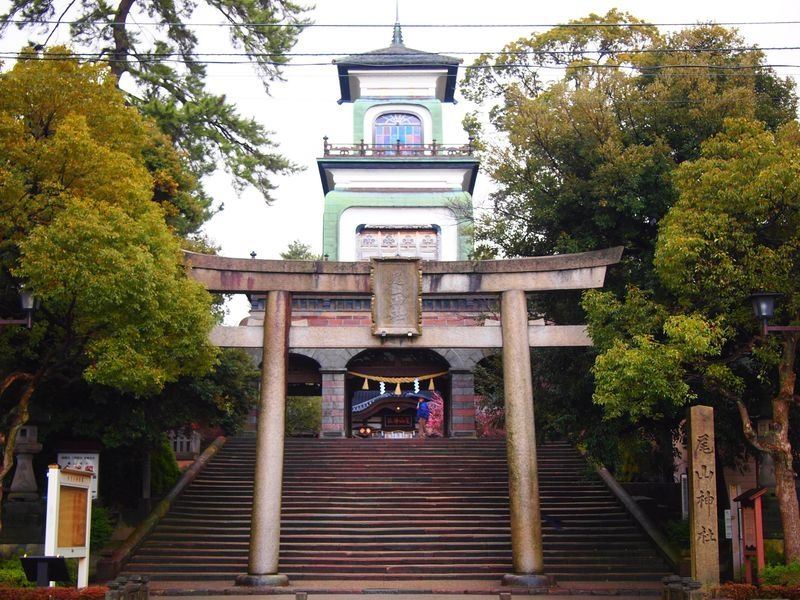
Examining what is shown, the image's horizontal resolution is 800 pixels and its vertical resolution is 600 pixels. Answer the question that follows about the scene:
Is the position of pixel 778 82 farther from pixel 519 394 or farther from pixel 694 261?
pixel 519 394

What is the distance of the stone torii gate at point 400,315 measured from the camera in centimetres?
1697

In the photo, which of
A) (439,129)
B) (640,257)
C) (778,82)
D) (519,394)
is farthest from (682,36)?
(439,129)

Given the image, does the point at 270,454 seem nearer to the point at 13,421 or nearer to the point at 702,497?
the point at 13,421

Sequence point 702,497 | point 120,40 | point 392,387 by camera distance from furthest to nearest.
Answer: point 392,387, point 120,40, point 702,497

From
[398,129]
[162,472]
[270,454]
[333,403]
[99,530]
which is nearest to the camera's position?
[270,454]

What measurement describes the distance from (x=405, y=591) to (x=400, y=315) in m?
4.63

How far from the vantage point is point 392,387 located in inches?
1533

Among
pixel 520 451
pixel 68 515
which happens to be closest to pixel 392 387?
pixel 520 451

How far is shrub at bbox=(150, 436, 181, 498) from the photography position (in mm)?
23134

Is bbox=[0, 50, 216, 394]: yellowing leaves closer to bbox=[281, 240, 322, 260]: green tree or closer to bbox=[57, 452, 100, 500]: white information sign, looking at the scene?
bbox=[57, 452, 100, 500]: white information sign

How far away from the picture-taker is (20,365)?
1692 centimetres

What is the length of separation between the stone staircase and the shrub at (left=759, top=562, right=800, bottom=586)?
4.34 m

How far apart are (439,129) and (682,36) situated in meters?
18.0

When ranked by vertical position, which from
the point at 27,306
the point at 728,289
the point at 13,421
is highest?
the point at 728,289
